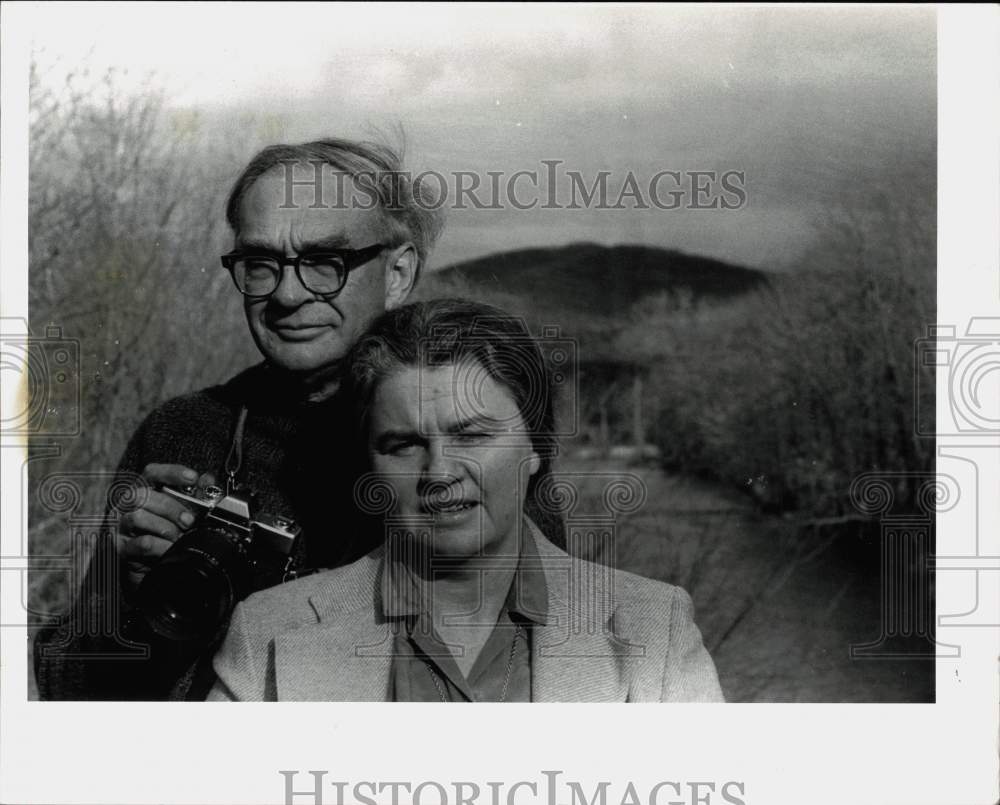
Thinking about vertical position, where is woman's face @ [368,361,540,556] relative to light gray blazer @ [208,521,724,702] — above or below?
A: above

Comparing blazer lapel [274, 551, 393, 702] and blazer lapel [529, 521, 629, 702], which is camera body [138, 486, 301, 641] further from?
blazer lapel [529, 521, 629, 702]

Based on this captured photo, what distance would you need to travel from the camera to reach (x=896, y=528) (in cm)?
300

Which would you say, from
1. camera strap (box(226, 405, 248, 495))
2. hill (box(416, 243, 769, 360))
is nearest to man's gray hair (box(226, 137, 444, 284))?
hill (box(416, 243, 769, 360))

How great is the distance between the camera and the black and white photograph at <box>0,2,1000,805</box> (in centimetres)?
295

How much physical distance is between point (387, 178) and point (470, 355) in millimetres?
454

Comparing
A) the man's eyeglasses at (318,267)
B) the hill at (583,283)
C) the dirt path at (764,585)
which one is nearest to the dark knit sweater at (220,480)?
the man's eyeglasses at (318,267)

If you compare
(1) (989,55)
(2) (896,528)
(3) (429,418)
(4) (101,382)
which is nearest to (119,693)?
(4) (101,382)

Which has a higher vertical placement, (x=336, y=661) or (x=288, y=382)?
(x=288, y=382)

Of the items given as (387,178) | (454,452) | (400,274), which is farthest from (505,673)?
(387,178)

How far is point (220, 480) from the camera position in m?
3.02

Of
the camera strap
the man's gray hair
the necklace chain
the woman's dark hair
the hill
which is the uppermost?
the man's gray hair

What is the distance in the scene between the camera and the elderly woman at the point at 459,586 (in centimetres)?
294

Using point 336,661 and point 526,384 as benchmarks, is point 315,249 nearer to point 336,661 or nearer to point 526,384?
point 526,384

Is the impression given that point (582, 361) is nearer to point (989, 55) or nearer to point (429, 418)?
point (429, 418)
